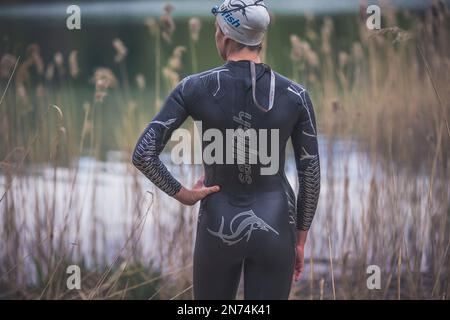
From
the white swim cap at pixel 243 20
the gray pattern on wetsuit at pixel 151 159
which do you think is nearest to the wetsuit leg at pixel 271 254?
the gray pattern on wetsuit at pixel 151 159

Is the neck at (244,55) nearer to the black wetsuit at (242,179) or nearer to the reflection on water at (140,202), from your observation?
the black wetsuit at (242,179)

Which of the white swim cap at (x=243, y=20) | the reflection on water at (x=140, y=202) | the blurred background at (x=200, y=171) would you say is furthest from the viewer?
the reflection on water at (x=140, y=202)

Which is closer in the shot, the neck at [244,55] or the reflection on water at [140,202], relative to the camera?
the neck at [244,55]

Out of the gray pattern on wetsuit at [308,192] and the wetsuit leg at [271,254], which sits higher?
the gray pattern on wetsuit at [308,192]

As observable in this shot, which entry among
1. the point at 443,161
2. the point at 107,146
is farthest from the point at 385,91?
the point at 107,146

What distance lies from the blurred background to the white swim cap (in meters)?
0.90

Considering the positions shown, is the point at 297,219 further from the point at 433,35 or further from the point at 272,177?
the point at 433,35

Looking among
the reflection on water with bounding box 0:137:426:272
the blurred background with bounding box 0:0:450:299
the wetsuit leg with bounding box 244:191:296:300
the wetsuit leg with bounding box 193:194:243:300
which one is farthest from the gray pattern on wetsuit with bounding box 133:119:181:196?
the reflection on water with bounding box 0:137:426:272

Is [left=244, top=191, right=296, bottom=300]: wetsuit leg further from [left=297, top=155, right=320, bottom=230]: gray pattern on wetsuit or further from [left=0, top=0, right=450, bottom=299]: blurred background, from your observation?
[left=0, top=0, right=450, bottom=299]: blurred background

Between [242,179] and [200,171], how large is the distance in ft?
3.96

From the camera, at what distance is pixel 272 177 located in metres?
1.77

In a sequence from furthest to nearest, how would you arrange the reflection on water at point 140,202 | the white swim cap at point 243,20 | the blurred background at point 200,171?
the reflection on water at point 140,202
the blurred background at point 200,171
the white swim cap at point 243,20

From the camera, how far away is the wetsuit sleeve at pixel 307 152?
1.76 m

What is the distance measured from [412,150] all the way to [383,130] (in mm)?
150
